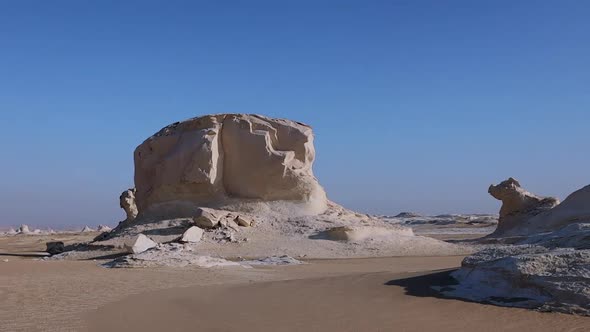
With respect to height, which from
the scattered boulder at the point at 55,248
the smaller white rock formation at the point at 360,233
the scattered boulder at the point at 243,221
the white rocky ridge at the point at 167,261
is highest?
the scattered boulder at the point at 243,221

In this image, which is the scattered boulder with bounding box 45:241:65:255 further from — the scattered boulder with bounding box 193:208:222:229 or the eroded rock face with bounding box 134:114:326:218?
the scattered boulder with bounding box 193:208:222:229

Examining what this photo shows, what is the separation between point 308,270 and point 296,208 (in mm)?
10252

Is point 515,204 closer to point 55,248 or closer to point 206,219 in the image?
point 206,219

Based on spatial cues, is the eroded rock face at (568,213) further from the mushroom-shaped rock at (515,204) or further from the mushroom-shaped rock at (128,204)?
the mushroom-shaped rock at (128,204)

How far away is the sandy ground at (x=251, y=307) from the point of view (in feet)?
20.7

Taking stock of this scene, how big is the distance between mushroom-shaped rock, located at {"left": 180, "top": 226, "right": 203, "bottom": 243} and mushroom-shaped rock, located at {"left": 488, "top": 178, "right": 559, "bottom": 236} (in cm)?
1597

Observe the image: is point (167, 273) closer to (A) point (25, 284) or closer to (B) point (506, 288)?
(A) point (25, 284)

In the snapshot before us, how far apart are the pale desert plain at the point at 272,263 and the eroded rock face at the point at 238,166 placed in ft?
0.17

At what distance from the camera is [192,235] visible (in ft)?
67.5

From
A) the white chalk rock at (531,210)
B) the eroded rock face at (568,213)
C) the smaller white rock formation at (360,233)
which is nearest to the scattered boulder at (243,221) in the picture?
the smaller white rock formation at (360,233)

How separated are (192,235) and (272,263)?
18.9 ft

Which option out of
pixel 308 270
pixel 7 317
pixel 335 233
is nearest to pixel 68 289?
pixel 7 317

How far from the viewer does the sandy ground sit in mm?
6301

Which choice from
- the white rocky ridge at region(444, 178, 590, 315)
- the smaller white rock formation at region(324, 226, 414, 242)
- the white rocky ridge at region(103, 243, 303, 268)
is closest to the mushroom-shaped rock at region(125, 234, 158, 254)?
the white rocky ridge at region(103, 243, 303, 268)
